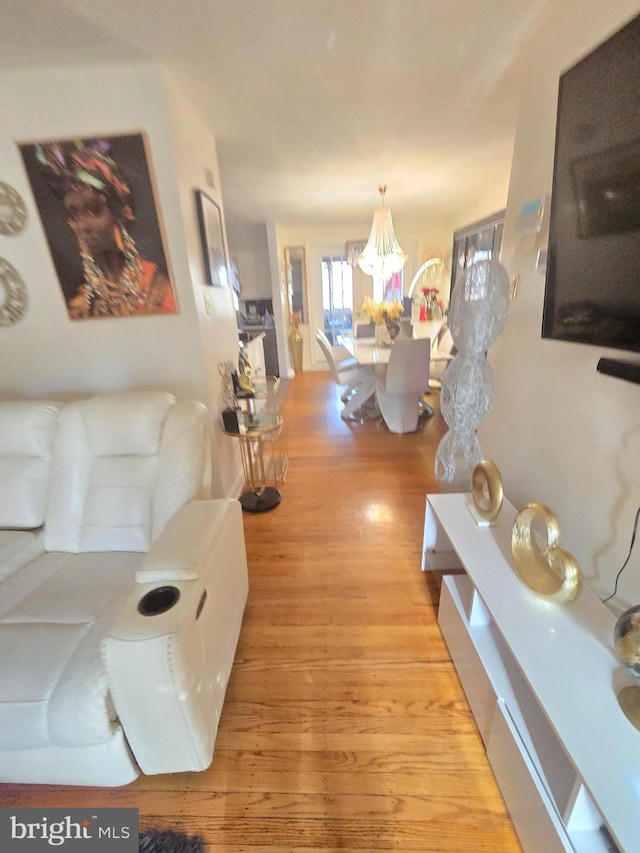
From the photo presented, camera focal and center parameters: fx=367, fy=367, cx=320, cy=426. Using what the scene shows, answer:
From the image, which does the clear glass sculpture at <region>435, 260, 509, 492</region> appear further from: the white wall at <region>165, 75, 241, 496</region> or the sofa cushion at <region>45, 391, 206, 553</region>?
the white wall at <region>165, 75, 241, 496</region>

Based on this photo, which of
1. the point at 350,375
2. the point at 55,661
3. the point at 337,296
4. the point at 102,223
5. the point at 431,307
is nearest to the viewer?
the point at 55,661

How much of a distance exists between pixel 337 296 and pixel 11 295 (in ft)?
15.0

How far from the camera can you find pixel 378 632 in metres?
1.51

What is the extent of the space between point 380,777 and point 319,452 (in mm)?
2243

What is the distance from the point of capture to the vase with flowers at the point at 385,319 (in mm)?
3965

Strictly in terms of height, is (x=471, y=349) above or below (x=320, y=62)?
below

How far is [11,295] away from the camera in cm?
194

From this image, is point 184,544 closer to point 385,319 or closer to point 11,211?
point 11,211

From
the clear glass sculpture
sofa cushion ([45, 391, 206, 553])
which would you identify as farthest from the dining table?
sofa cushion ([45, 391, 206, 553])

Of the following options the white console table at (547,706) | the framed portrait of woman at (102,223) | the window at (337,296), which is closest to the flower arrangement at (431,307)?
the window at (337,296)

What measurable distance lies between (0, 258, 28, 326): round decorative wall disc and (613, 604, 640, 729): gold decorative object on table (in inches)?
108

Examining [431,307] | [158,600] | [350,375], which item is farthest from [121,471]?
[431,307]

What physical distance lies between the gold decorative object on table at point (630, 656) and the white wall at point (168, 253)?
1935 mm

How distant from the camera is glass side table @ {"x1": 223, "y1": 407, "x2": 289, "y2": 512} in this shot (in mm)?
2244
